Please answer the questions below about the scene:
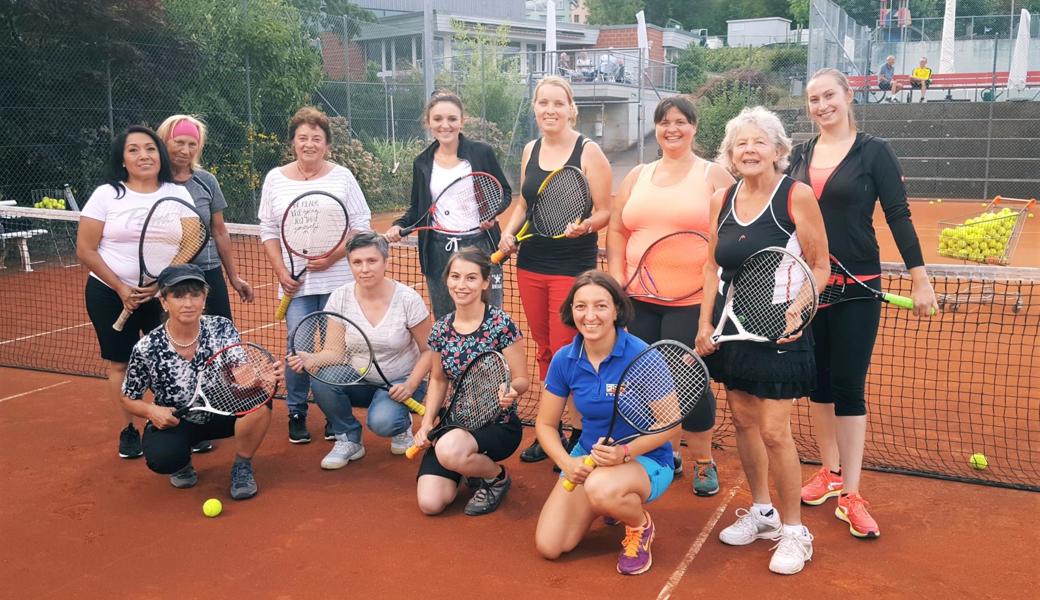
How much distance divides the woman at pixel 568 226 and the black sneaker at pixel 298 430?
4.98 feet

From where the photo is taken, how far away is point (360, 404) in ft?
15.8

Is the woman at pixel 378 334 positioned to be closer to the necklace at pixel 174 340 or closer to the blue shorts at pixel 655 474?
the necklace at pixel 174 340

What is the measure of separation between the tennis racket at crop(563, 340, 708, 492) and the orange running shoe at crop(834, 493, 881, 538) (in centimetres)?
97

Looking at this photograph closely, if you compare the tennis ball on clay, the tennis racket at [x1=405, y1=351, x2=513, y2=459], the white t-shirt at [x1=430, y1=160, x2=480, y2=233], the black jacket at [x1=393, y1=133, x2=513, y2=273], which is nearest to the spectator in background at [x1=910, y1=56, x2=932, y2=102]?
the tennis ball on clay

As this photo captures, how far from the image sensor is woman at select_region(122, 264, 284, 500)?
14.0 feet

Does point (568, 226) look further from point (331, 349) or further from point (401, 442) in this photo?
point (401, 442)

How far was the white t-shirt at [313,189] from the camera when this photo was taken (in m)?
4.94

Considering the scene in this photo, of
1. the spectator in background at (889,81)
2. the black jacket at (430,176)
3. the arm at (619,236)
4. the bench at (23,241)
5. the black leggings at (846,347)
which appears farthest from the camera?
the spectator in background at (889,81)

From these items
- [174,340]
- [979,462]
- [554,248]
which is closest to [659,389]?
[554,248]

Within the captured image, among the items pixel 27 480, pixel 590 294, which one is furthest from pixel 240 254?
pixel 590 294

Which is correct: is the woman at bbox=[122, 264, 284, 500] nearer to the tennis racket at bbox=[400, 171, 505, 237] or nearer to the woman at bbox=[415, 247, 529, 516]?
the woman at bbox=[415, 247, 529, 516]

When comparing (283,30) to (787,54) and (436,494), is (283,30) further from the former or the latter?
(787,54)

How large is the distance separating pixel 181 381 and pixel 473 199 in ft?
5.55

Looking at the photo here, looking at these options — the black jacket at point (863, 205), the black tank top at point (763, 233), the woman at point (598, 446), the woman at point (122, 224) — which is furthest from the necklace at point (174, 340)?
the black jacket at point (863, 205)
